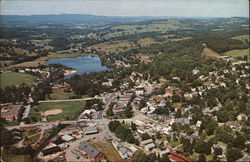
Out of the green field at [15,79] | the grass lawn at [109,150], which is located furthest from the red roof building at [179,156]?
the green field at [15,79]

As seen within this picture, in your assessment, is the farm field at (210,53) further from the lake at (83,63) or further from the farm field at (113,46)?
the farm field at (113,46)

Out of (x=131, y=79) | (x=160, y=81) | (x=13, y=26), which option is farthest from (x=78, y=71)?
(x=13, y=26)

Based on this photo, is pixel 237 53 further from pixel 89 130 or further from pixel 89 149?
pixel 89 149

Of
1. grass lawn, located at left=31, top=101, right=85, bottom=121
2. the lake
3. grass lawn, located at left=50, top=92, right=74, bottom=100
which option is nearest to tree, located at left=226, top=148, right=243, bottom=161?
grass lawn, located at left=31, top=101, right=85, bottom=121

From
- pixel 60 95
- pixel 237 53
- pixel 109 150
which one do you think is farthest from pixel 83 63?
pixel 109 150

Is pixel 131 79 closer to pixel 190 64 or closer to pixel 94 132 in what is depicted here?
pixel 190 64

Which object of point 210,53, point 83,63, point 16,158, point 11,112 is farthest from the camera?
point 83,63

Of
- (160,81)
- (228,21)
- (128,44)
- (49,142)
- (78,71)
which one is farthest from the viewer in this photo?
(228,21)
